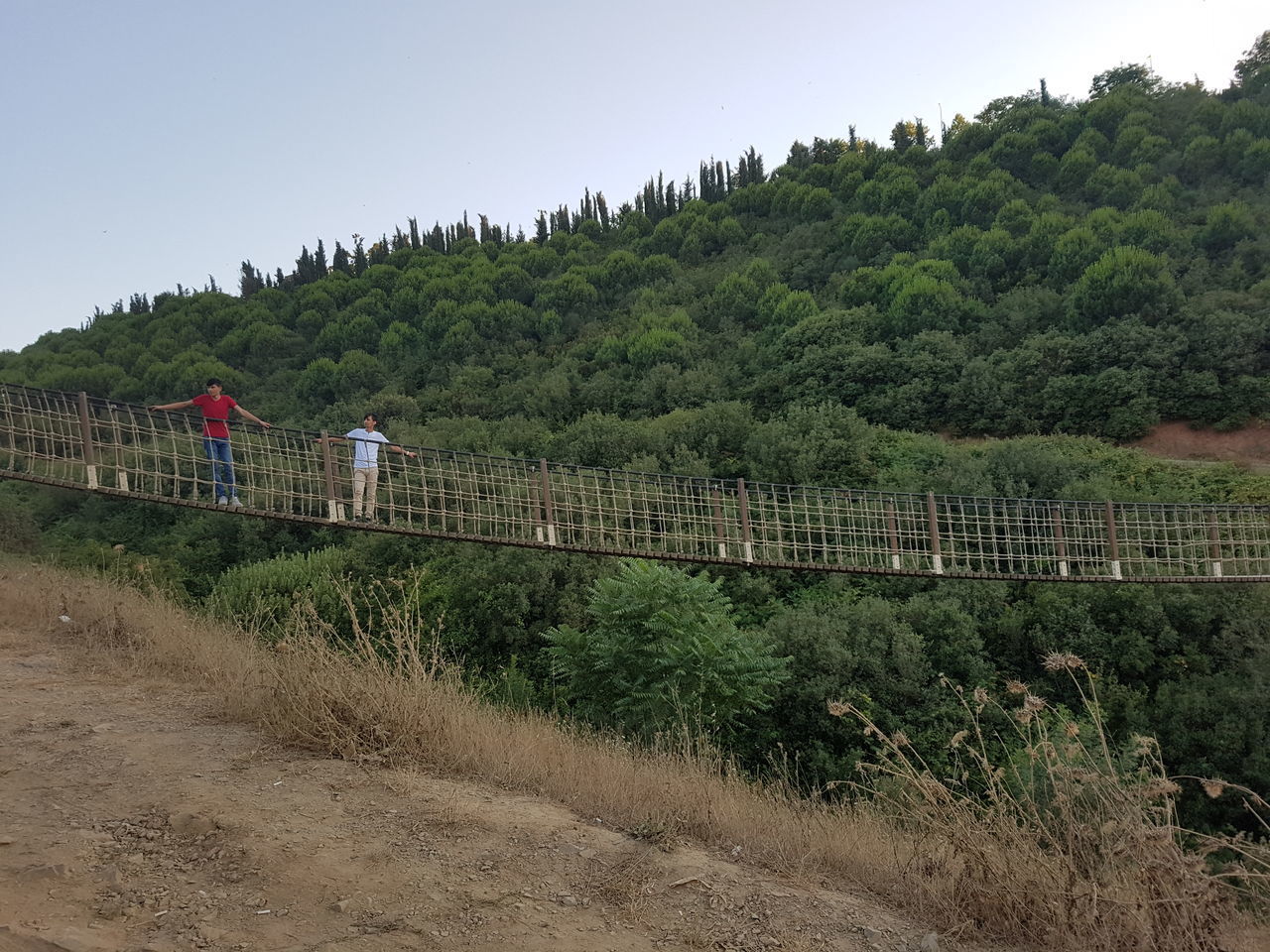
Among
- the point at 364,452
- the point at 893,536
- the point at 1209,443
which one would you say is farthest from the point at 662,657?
the point at 1209,443

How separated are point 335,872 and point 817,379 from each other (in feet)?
99.2

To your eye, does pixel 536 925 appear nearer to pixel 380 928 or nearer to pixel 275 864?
pixel 380 928

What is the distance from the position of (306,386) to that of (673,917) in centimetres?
4488

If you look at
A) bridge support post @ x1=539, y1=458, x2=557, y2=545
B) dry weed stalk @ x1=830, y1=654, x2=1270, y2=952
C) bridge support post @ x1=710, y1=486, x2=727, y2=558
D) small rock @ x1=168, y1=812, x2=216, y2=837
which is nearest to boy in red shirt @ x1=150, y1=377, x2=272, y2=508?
bridge support post @ x1=539, y1=458, x2=557, y2=545

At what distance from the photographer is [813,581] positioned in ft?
68.7

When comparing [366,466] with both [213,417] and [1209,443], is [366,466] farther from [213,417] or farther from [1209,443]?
[1209,443]

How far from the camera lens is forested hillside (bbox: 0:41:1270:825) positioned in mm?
15859

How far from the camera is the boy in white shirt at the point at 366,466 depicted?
24.4 feet

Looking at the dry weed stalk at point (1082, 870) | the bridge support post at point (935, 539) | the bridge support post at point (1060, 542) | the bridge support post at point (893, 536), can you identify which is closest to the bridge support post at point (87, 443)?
the dry weed stalk at point (1082, 870)

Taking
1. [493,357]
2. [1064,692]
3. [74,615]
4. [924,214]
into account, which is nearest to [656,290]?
[493,357]

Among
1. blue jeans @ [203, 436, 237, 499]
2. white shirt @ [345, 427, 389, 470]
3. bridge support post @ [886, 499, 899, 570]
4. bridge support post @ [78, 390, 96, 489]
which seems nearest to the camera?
bridge support post @ [78, 390, 96, 489]

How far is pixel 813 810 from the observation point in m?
4.91

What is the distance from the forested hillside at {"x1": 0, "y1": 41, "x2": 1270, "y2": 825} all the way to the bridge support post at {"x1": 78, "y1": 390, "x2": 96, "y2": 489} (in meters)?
5.73

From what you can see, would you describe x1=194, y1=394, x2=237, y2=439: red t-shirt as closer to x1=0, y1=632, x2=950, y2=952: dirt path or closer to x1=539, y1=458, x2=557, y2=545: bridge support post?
x1=539, y1=458, x2=557, y2=545: bridge support post
